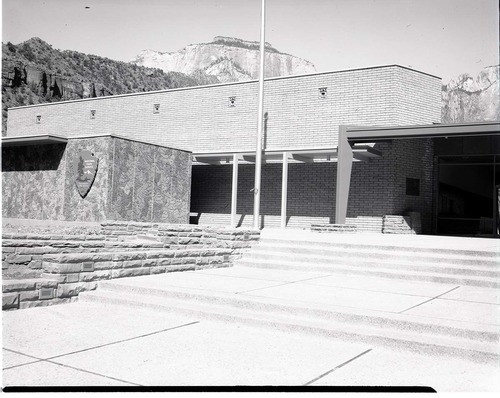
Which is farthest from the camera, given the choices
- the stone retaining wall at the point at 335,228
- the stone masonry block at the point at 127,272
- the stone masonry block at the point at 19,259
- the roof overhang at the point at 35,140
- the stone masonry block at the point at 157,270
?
the roof overhang at the point at 35,140

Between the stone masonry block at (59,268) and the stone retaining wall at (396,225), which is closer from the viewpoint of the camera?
the stone masonry block at (59,268)

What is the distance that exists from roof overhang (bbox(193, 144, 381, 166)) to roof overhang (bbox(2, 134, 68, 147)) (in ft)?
19.1

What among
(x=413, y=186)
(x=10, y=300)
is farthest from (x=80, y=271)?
(x=413, y=186)

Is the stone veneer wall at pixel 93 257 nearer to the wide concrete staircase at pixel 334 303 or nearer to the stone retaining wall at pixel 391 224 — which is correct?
the wide concrete staircase at pixel 334 303

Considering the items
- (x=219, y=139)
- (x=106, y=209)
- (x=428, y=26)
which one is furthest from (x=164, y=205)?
(x=428, y=26)

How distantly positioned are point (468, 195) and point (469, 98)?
66112mm

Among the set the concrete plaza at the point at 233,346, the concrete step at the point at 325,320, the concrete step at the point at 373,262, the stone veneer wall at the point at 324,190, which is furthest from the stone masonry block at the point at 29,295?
the stone veneer wall at the point at 324,190

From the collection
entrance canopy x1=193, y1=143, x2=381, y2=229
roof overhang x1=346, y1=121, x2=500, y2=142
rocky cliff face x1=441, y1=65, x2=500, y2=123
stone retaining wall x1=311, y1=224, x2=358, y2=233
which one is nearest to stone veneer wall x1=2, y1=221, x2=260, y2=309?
stone retaining wall x1=311, y1=224, x2=358, y2=233

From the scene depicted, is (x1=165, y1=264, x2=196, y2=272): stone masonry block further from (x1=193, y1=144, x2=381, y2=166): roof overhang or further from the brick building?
Answer: (x1=193, y1=144, x2=381, y2=166): roof overhang

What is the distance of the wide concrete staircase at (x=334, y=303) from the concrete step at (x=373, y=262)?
15 mm

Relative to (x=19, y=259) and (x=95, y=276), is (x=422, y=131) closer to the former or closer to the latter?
(x=95, y=276)

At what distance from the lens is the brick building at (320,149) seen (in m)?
18.3

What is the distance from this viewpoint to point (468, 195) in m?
19.7

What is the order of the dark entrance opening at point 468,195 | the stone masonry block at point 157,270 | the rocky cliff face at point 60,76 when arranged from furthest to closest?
the rocky cliff face at point 60,76 → the dark entrance opening at point 468,195 → the stone masonry block at point 157,270
